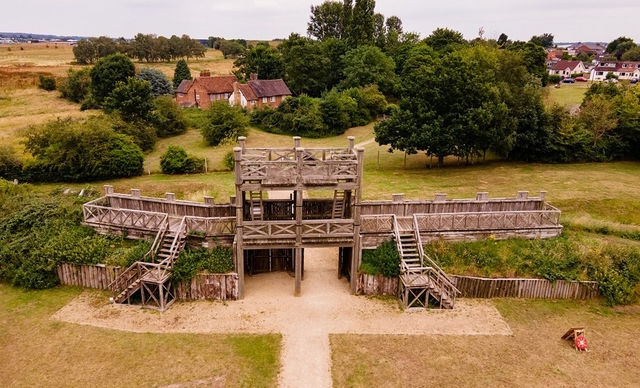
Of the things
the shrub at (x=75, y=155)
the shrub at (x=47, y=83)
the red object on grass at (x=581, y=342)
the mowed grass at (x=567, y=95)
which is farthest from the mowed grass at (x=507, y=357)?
the shrub at (x=47, y=83)

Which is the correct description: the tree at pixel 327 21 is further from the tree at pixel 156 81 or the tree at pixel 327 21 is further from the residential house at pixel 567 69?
the residential house at pixel 567 69

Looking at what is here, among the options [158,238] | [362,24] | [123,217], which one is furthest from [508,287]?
[362,24]

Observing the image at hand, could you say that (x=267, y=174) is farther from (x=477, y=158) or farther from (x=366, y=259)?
(x=477, y=158)

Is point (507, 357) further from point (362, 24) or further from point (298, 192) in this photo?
point (362, 24)

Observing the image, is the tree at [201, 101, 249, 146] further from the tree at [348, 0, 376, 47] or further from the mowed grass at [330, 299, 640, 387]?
the tree at [348, 0, 376, 47]

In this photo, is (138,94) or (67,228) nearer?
(67,228)

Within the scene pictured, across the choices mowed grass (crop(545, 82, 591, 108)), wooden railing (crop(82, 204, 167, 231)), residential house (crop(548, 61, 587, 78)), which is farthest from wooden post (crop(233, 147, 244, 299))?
residential house (crop(548, 61, 587, 78))

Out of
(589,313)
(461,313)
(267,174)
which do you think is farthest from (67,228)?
(589,313)

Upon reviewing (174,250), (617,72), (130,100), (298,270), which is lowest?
(298,270)
